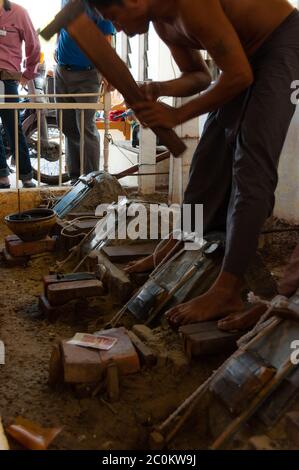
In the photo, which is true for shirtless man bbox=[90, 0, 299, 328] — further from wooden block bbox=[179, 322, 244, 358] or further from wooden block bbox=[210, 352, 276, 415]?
wooden block bbox=[210, 352, 276, 415]

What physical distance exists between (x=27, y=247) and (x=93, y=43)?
209 centimetres

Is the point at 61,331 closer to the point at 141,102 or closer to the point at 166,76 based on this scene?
the point at 141,102

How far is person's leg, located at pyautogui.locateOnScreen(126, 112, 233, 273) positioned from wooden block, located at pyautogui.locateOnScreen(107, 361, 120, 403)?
999mm

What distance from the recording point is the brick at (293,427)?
4.99ft

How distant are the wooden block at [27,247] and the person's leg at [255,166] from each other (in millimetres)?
1808

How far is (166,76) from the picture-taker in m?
5.62

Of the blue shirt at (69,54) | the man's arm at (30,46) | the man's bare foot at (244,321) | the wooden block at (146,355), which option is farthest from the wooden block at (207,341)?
the man's arm at (30,46)

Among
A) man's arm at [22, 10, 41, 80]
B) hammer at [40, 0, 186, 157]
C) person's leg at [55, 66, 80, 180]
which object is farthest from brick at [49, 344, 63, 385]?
man's arm at [22, 10, 41, 80]

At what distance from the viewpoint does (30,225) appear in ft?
12.1

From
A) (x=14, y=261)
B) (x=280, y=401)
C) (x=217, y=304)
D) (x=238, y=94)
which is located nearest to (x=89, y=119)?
(x=14, y=261)

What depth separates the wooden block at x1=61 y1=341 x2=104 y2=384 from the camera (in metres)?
1.96
